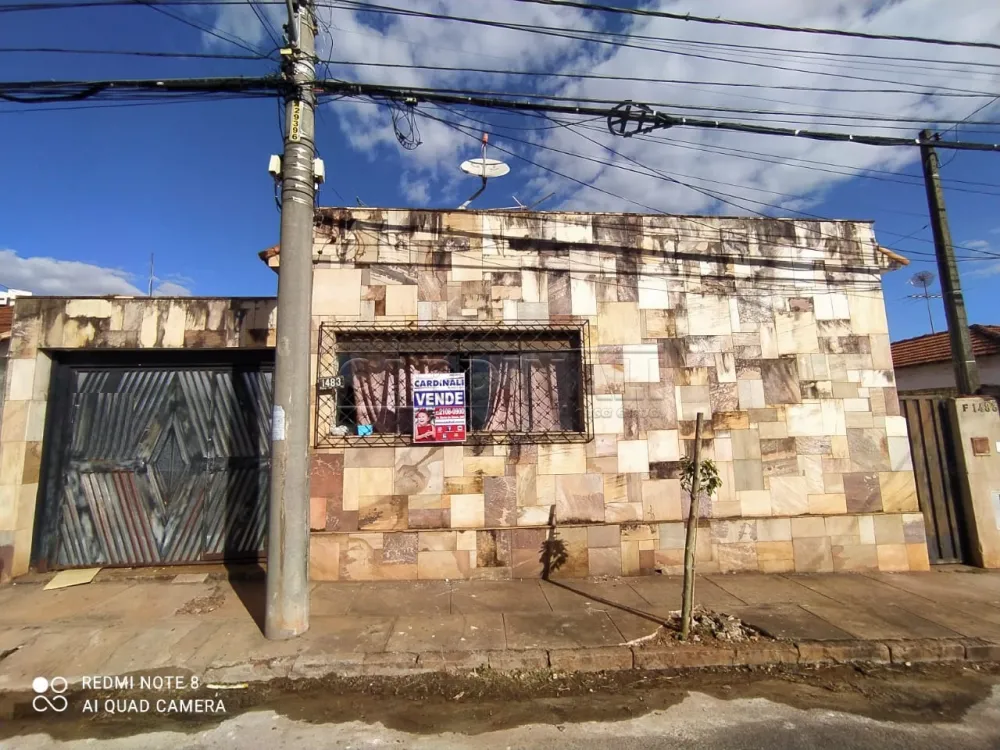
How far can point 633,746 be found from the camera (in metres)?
3.26

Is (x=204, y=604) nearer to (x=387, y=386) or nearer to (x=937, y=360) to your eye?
(x=387, y=386)

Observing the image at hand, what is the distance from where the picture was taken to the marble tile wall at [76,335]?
648 cm

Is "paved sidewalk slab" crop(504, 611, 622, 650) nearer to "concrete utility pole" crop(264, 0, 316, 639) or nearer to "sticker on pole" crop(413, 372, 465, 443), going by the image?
"concrete utility pole" crop(264, 0, 316, 639)

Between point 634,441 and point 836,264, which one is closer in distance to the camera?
point 634,441

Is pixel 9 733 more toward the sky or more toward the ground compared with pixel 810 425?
more toward the ground

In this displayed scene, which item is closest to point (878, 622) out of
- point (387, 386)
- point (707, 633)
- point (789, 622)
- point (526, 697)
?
point (789, 622)

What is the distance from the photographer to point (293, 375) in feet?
16.3

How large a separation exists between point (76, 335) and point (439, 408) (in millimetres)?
4998

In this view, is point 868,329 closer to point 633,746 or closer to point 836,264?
point 836,264

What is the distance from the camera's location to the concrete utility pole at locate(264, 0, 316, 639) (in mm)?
4816

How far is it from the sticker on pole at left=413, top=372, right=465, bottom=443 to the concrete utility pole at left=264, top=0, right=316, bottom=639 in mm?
1881

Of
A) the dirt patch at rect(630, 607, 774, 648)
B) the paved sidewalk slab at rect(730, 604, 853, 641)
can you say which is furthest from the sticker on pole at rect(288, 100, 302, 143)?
the paved sidewalk slab at rect(730, 604, 853, 641)

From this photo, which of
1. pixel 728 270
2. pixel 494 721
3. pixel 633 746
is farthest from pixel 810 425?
pixel 494 721

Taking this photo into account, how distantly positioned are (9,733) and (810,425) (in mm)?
8748
